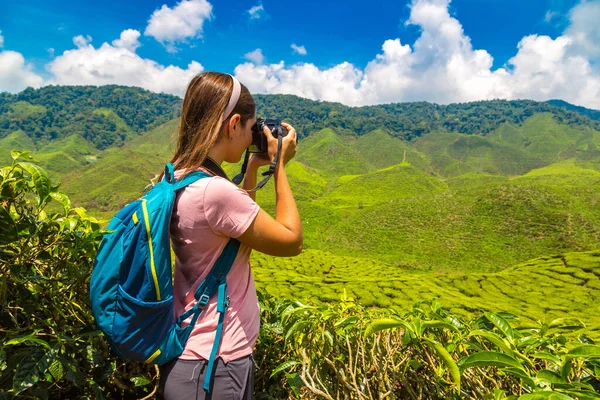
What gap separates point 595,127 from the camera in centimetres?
14512

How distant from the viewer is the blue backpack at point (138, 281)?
1.01 m

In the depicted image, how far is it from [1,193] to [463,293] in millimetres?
15649

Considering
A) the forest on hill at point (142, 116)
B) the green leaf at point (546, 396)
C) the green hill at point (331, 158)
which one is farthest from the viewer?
the forest on hill at point (142, 116)

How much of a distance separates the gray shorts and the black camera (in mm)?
828

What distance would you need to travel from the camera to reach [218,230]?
1119 millimetres

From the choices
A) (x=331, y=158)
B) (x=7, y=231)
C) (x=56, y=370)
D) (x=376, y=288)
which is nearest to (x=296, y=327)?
(x=56, y=370)

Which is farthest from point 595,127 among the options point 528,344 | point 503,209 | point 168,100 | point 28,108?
point 28,108

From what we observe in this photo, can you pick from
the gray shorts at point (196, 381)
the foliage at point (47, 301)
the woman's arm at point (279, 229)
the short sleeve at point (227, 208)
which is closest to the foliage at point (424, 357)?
the gray shorts at point (196, 381)

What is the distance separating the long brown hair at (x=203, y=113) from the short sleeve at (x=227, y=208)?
0.17m

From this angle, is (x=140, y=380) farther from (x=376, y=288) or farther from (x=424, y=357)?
(x=376, y=288)

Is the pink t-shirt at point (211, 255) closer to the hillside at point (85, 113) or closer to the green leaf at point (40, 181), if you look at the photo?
the green leaf at point (40, 181)

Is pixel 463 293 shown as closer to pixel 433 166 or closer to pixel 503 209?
pixel 503 209

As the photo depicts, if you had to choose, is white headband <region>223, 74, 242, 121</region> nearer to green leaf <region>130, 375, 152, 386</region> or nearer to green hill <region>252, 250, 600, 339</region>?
green leaf <region>130, 375, 152, 386</region>

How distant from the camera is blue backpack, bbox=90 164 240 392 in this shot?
1.01 metres
